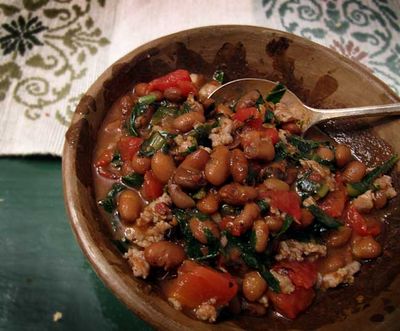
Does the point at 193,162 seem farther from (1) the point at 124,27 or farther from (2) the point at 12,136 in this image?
(1) the point at 124,27

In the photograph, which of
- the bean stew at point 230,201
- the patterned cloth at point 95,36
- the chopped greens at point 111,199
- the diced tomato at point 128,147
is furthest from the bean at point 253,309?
the patterned cloth at point 95,36

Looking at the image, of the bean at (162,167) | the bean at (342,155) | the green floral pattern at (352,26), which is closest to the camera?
the bean at (162,167)

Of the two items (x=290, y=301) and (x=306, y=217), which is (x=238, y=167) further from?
(x=290, y=301)

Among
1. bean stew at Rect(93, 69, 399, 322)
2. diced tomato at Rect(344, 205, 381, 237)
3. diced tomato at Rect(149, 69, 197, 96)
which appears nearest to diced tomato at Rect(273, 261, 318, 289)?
bean stew at Rect(93, 69, 399, 322)

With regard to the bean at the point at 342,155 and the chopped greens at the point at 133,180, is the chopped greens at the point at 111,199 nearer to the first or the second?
the chopped greens at the point at 133,180

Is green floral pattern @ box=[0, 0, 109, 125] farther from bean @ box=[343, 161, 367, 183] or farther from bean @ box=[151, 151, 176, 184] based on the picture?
bean @ box=[343, 161, 367, 183]
